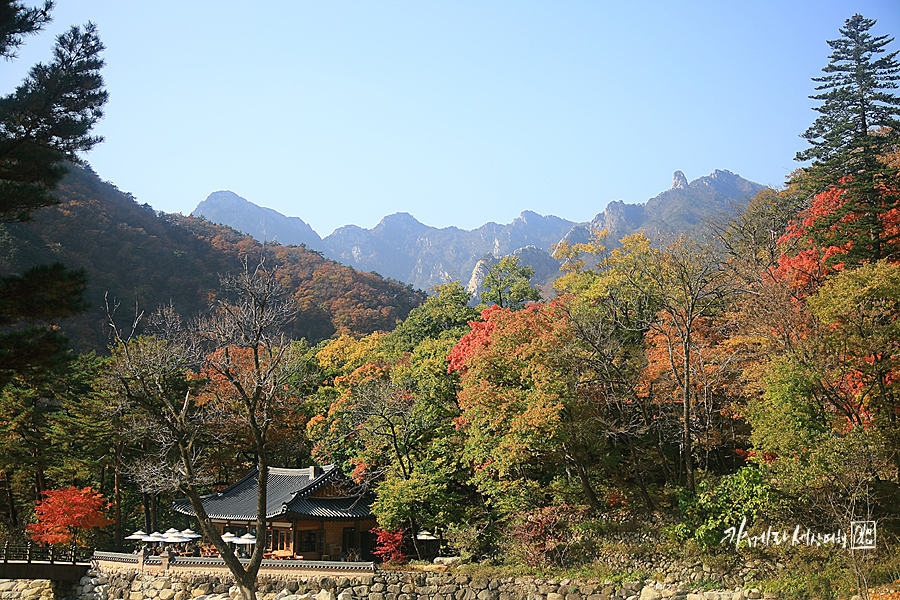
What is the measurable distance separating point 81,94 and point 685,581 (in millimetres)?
15196

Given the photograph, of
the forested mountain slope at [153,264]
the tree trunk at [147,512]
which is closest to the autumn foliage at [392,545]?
the tree trunk at [147,512]

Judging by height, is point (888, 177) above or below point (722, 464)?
above

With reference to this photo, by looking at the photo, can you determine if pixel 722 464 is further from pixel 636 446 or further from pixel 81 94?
pixel 81 94

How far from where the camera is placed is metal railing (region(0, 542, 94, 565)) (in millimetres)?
18125

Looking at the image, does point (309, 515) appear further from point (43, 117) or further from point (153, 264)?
point (153, 264)

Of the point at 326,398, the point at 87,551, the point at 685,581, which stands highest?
the point at 326,398

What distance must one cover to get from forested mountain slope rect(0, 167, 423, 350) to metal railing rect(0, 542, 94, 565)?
16211 mm

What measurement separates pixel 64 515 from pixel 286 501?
768cm

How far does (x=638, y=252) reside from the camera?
81.6 feet

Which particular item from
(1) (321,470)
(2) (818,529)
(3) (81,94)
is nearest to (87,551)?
(1) (321,470)

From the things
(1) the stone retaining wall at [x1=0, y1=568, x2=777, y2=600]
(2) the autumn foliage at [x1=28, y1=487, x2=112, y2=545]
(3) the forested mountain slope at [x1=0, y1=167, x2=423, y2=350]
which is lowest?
(1) the stone retaining wall at [x1=0, y1=568, x2=777, y2=600]

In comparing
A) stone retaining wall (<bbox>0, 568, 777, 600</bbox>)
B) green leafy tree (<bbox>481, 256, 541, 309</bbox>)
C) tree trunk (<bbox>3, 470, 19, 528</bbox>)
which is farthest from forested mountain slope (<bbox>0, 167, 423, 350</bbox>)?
green leafy tree (<bbox>481, 256, 541, 309</bbox>)

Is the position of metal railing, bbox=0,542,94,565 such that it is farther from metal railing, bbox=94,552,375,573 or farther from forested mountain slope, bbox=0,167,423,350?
forested mountain slope, bbox=0,167,423,350

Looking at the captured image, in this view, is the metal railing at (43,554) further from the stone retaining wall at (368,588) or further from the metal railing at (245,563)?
the stone retaining wall at (368,588)
